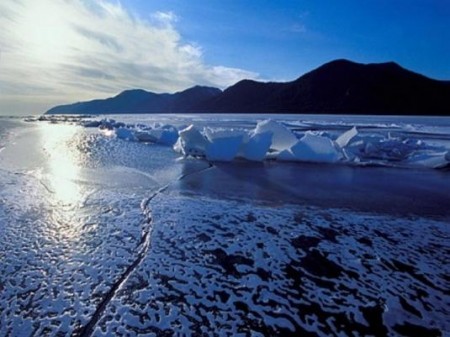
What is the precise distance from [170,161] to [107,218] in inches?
188

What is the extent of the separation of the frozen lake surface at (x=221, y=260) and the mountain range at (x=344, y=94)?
77.7 meters

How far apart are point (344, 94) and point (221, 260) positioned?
89.1m

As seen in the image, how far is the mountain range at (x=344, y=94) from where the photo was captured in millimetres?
78812

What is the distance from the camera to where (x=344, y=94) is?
84.6 metres

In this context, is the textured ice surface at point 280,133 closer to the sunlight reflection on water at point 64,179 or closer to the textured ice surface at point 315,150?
the textured ice surface at point 315,150

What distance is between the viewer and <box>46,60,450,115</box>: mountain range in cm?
7881

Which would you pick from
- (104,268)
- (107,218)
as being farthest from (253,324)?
(107,218)

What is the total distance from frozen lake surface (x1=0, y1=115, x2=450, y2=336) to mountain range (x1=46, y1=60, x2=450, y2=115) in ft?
255

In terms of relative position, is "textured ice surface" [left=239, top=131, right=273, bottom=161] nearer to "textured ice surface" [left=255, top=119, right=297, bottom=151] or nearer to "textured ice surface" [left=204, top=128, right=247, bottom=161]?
"textured ice surface" [left=204, top=128, right=247, bottom=161]

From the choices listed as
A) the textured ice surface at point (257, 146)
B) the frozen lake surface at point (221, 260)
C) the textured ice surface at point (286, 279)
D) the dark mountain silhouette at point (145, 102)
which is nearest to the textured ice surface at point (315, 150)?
the textured ice surface at point (257, 146)

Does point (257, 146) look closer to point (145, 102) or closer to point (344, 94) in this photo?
point (344, 94)

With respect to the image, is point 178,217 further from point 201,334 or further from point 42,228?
point 201,334

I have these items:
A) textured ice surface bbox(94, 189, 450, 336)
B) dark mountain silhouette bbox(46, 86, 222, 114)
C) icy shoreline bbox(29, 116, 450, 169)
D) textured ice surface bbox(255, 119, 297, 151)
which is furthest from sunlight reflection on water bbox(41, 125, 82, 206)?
dark mountain silhouette bbox(46, 86, 222, 114)

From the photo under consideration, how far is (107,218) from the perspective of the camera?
372 centimetres
